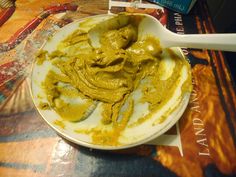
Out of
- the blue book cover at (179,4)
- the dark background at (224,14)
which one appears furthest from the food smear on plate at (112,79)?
the dark background at (224,14)

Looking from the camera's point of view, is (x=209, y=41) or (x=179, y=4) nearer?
(x=209, y=41)

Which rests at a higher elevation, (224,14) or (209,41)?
(209,41)

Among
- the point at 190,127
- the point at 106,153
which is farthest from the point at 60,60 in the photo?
the point at 190,127

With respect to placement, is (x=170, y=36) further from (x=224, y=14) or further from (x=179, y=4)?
(x=224, y=14)

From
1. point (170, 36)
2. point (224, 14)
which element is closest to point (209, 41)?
point (170, 36)

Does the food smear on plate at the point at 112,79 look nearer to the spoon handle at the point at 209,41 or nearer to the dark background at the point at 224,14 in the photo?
the spoon handle at the point at 209,41

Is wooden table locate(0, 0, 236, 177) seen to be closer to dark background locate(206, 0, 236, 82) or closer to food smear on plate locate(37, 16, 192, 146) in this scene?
food smear on plate locate(37, 16, 192, 146)

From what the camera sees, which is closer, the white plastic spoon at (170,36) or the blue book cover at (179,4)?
the white plastic spoon at (170,36)
